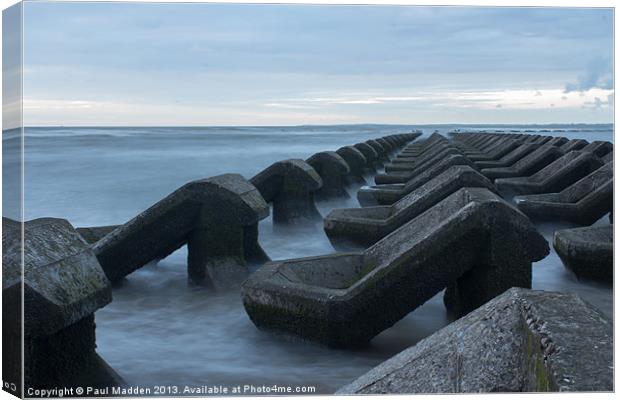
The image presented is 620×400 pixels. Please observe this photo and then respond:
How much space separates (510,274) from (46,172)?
14.6 metres

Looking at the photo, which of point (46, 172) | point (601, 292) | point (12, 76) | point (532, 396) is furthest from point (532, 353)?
point (46, 172)

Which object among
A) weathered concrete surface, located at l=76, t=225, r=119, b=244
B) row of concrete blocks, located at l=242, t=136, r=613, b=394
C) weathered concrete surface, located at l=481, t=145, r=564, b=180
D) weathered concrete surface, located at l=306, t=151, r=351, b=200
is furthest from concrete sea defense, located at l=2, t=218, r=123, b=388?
weathered concrete surface, located at l=481, t=145, r=564, b=180

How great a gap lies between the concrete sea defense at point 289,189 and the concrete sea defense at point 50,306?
7042mm

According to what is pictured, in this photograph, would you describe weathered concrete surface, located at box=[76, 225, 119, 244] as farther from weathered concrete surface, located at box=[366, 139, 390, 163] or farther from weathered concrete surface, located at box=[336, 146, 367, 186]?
weathered concrete surface, located at box=[366, 139, 390, 163]

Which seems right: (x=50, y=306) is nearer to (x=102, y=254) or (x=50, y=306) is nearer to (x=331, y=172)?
(x=102, y=254)

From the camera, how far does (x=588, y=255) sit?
24.9ft

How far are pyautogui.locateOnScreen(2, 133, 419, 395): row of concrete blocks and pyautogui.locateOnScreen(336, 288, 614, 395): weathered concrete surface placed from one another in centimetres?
152

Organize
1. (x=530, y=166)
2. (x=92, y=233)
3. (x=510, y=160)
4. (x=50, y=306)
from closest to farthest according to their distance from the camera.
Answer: (x=50, y=306)
(x=92, y=233)
(x=530, y=166)
(x=510, y=160)

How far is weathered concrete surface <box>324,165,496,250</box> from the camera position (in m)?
8.64

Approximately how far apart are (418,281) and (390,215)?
4.09 metres

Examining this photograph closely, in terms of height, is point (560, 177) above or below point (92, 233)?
above

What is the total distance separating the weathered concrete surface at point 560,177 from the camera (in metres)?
13.2

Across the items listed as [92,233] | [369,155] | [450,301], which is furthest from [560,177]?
[369,155]

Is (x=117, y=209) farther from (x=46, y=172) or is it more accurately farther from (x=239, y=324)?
A: (x=239, y=324)
